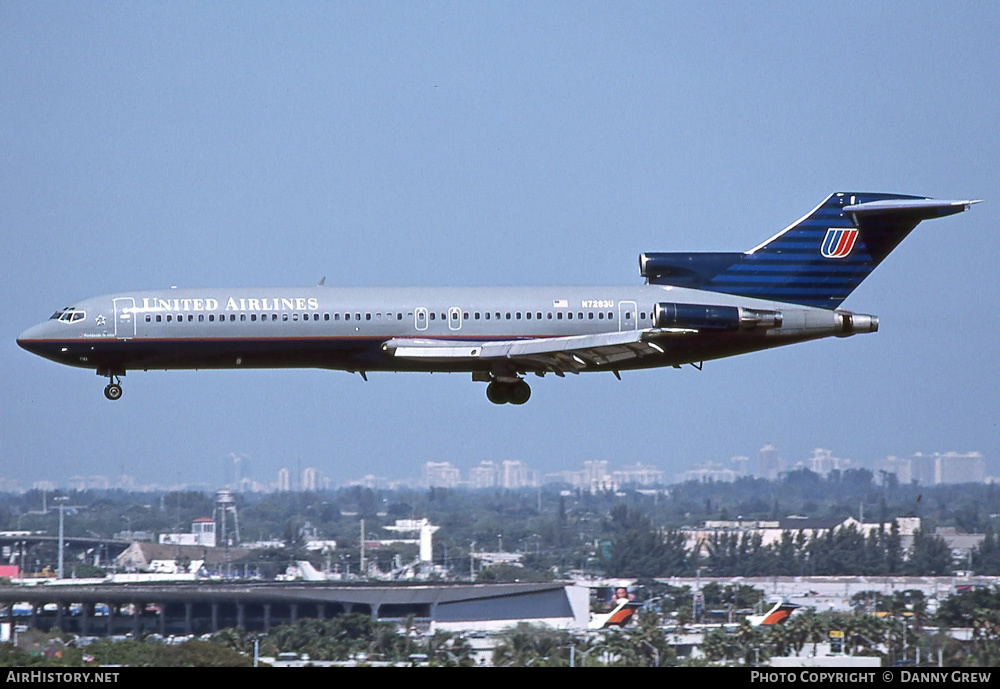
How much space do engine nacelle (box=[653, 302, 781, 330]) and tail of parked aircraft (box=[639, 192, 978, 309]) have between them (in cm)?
208

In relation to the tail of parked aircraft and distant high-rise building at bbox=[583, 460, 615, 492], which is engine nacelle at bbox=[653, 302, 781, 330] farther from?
distant high-rise building at bbox=[583, 460, 615, 492]

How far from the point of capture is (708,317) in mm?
44469

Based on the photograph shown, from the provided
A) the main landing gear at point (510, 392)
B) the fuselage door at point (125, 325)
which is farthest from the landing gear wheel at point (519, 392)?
the fuselage door at point (125, 325)

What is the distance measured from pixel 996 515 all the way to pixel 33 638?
3984 centimetres

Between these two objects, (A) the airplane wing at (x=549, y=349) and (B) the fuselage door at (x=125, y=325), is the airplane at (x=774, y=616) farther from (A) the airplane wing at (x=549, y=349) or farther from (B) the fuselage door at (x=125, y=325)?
(B) the fuselage door at (x=125, y=325)

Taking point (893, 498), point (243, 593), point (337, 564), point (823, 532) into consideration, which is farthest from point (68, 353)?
point (893, 498)

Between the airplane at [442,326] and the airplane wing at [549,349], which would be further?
the airplane at [442,326]

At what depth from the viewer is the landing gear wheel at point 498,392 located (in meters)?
48.2

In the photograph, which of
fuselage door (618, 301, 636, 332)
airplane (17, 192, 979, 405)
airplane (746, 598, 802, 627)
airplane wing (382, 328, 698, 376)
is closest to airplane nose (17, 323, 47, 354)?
airplane (17, 192, 979, 405)

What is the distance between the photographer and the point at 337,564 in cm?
5403

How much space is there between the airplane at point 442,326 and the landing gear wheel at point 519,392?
819mm

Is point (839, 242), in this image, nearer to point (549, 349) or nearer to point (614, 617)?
point (549, 349)

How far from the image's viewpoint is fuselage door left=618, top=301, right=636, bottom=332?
1806 inches
